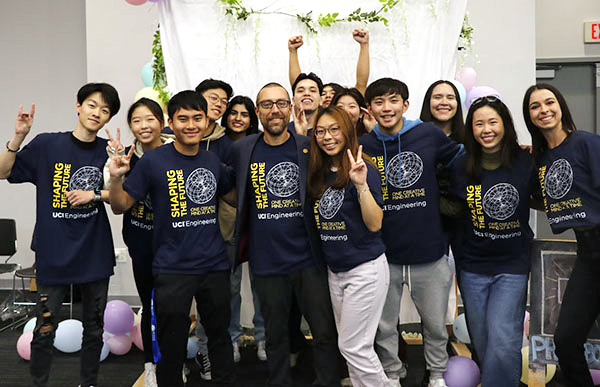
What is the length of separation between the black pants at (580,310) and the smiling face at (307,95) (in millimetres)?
1523

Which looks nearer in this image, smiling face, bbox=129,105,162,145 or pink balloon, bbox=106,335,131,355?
smiling face, bbox=129,105,162,145

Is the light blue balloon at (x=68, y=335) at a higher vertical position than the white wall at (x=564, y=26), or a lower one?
lower

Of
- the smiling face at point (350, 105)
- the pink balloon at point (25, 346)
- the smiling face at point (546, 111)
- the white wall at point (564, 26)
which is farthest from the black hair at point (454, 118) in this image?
the white wall at point (564, 26)

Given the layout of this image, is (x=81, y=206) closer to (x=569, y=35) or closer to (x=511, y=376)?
(x=511, y=376)

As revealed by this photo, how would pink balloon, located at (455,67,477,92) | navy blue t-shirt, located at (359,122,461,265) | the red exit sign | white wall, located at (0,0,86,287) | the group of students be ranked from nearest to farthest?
the group of students → navy blue t-shirt, located at (359,122,461,265) → pink balloon, located at (455,67,477,92) → white wall, located at (0,0,86,287) → the red exit sign

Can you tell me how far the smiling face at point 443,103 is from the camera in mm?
2939

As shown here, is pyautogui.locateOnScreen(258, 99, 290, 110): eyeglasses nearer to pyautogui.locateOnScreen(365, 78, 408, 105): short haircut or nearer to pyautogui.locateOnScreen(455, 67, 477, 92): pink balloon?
pyautogui.locateOnScreen(365, 78, 408, 105): short haircut

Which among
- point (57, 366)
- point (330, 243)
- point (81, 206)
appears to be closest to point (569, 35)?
point (330, 243)

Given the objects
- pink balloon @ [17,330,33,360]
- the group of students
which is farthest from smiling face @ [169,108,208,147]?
pink balloon @ [17,330,33,360]

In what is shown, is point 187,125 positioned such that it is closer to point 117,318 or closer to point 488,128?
point 488,128

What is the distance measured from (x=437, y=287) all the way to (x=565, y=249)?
619 mm

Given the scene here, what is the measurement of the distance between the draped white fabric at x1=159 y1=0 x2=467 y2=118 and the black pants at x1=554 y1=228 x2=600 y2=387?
168 cm

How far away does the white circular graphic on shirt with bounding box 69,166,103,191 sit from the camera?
2.57 m

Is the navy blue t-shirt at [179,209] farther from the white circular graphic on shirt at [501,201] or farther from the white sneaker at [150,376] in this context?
the white circular graphic on shirt at [501,201]
